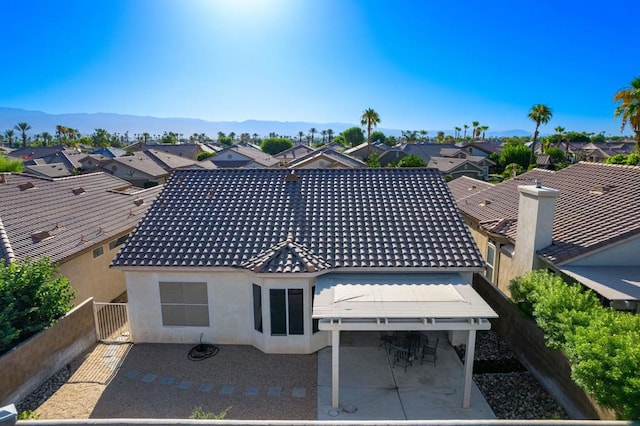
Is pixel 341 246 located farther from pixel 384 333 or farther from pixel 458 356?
pixel 458 356

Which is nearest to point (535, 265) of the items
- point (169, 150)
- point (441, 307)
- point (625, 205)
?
point (625, 205)

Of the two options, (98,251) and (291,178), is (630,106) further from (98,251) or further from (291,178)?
(98,251)

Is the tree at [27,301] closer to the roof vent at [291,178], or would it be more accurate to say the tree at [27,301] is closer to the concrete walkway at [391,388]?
the concrete walkway at [391,388]

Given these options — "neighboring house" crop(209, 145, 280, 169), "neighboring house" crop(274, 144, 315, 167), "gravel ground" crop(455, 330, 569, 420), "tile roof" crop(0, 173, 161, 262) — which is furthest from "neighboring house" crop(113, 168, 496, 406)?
"neighboring house" crop(274, 144, 315, 167)

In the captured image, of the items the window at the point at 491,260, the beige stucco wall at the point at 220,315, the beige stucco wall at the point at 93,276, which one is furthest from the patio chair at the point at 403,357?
the beige stucco wall at the point at 93,276

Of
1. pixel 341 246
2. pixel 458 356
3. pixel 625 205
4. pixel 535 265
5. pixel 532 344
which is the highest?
pixel 625 205

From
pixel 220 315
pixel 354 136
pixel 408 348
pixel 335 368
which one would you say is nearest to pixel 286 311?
pixel 220 315

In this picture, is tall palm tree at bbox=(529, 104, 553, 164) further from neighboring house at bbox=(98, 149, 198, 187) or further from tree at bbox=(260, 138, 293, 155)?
tree at bbox=(260, 138, 293, 155)
